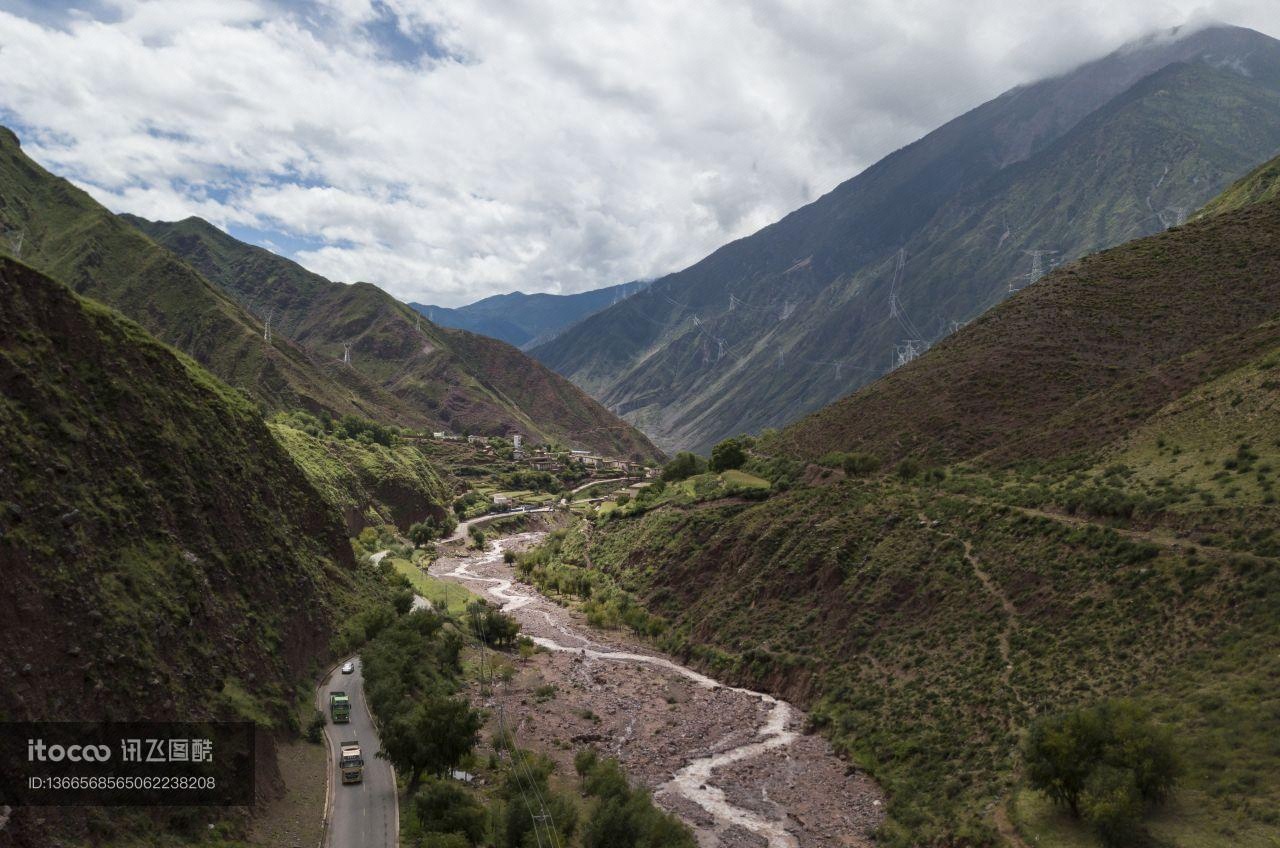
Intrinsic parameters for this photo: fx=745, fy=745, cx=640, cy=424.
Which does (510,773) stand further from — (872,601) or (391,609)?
(872,601)

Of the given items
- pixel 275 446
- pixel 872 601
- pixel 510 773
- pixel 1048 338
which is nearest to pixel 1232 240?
pixel 1048 338

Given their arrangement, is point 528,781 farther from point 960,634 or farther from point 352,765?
point 960,634

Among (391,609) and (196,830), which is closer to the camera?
(196,830)

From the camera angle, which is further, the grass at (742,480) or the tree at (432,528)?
the tree at (432,528)

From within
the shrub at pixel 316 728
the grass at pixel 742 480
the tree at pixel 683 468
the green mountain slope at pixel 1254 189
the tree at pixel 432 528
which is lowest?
the shrub at pixel 316 728

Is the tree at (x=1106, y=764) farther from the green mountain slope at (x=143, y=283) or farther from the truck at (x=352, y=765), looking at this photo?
the green mountain slope at (x=143, y=283)

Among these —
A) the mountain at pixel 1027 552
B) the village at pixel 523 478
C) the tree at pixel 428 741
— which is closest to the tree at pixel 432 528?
the village at pixel 523 478

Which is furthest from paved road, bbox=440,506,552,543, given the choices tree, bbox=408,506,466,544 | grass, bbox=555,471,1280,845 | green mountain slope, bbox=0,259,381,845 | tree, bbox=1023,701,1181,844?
tree, bbox=1023,701,1181,844
